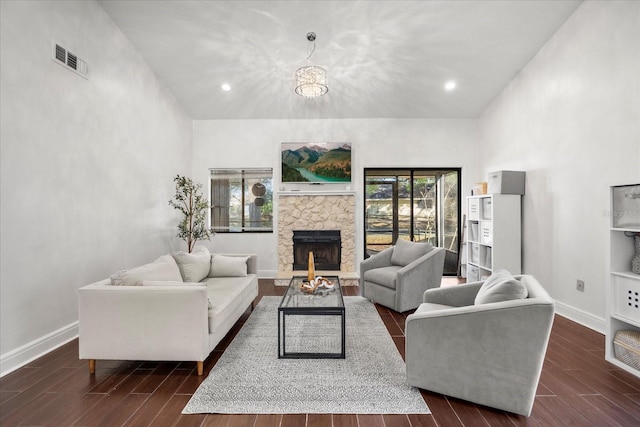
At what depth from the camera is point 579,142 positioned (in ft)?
11.9

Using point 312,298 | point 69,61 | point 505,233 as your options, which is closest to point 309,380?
point 312,298

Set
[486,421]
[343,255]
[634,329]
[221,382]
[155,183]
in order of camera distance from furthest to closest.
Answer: [343,255], [155,183], [634,329], [221,382], [486,421]

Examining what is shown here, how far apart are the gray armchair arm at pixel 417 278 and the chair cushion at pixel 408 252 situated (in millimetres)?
116

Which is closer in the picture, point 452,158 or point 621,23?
point 621,23

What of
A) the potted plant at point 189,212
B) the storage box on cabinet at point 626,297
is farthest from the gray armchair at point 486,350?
the potted plant at point 189,212

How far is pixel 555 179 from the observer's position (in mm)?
4020

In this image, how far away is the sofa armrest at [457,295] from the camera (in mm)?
2701

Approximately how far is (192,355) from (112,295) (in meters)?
0.76

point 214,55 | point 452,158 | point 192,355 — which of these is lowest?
point 192,355

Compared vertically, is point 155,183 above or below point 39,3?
below

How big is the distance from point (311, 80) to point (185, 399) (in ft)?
11.8

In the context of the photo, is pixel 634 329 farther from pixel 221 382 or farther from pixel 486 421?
pixel 221 382

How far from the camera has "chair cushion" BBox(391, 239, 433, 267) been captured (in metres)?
4.20

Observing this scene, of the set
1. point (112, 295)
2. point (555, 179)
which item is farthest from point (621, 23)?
point (112, 295)
